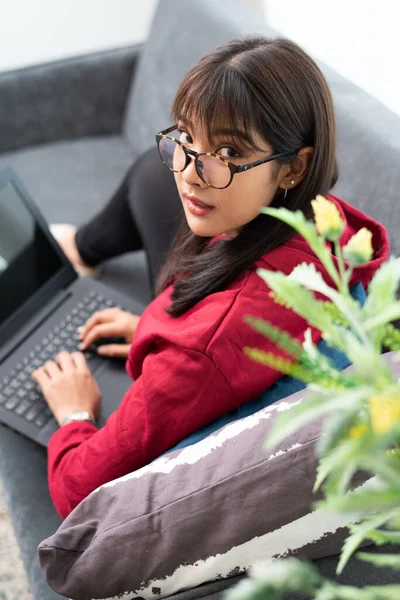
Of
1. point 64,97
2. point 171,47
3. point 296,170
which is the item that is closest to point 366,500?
point 296,170

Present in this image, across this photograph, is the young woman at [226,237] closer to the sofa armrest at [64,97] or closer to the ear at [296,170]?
the ear at [296,170]

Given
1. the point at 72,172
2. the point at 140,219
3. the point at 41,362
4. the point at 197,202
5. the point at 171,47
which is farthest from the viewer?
the point at 72,172

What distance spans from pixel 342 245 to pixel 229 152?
0.20 meters

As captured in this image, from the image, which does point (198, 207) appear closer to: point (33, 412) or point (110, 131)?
point (33, 412)

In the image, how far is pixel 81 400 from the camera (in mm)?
1182

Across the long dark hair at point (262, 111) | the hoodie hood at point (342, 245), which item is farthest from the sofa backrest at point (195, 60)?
the long dark hair at point (262, 111)

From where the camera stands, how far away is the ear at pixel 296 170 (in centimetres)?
91

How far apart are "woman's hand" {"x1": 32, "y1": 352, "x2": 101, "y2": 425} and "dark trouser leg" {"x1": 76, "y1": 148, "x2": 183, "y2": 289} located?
267 millimetres

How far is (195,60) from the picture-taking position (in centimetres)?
165

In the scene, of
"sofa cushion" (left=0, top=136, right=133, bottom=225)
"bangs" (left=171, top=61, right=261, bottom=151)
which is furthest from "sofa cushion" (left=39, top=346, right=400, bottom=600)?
"sofa cushion" (left=0, top=136, right=133, bottom=225)

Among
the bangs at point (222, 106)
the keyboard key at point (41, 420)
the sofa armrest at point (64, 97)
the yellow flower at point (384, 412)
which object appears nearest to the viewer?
the yellow flower at point (384, 412)

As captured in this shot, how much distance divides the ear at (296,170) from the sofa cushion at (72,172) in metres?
0.92

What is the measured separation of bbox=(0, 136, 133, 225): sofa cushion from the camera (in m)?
1.80

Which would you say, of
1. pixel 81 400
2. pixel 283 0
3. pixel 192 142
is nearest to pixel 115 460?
pixel 81 400
